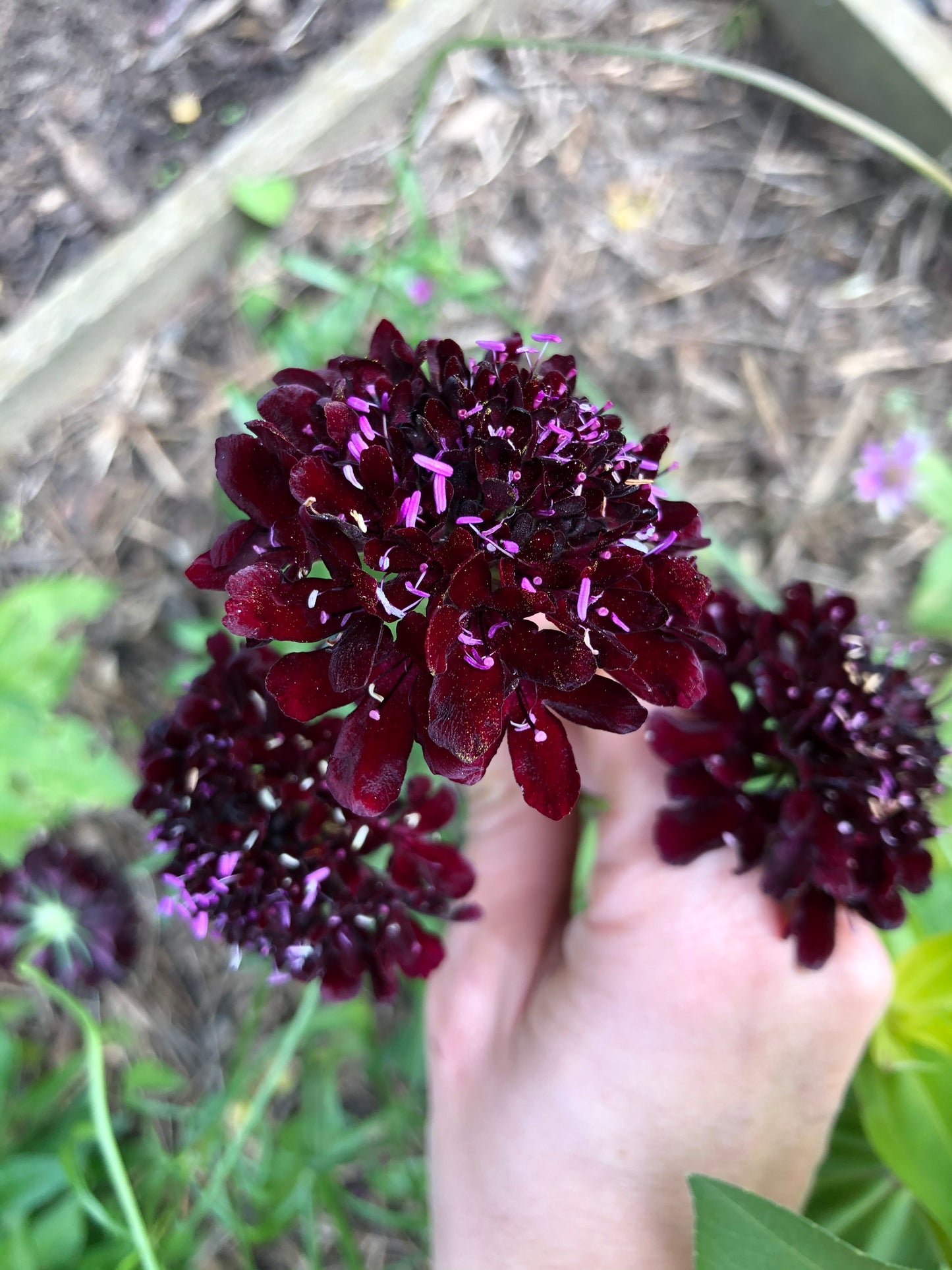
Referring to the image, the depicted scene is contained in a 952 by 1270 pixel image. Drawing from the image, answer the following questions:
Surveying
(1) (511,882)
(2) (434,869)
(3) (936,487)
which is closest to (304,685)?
(2) (434,869)

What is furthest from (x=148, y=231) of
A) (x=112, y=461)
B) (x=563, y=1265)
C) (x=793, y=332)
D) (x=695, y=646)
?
(x=563, y=1265)

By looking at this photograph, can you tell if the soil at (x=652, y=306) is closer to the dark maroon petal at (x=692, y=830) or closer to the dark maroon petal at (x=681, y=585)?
the dark maroon petal at (x=692, y=830)

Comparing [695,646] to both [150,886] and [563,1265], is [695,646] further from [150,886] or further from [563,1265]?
[150,886]

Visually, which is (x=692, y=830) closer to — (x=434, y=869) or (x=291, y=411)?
(x=434, y=869)

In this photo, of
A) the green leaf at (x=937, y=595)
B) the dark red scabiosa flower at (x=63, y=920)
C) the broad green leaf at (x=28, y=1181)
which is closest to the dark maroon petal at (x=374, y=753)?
the dark red scabiosa flower at (x=63, y=920)

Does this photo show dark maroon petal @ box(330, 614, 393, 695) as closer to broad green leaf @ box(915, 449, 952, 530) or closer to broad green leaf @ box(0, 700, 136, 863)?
broad green leaf @ box(0, 700, 136, 863)

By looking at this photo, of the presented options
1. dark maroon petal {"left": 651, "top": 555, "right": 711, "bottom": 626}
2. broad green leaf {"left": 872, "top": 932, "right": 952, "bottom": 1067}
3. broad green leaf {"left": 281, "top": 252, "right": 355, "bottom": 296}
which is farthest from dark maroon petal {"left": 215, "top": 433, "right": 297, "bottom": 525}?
broad green leaf {"left": 281, "top": 252, "right": 355, "bottom": 296}
